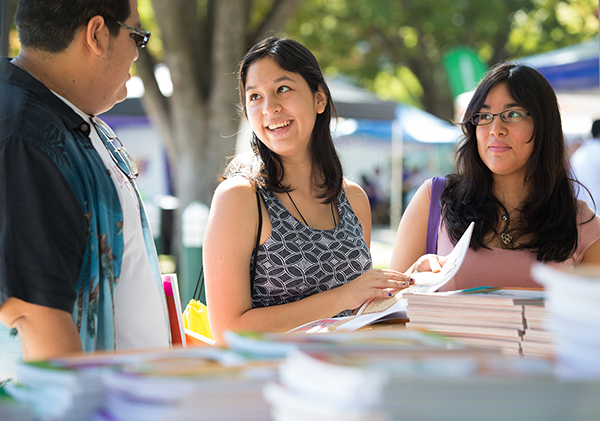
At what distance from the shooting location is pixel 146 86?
21.1ft

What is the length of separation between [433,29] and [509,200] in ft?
45.7

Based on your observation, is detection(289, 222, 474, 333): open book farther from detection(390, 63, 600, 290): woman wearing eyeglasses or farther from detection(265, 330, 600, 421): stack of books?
detection(265, 330, 600, 421): stack of books

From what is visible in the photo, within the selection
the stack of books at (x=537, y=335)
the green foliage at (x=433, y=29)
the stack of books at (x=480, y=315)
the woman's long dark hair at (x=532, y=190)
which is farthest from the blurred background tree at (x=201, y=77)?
the green foliage at (x=433, y=29)

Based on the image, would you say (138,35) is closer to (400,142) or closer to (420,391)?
(420,391)

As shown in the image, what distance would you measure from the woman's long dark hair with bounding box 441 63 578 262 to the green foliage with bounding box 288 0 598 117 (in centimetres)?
1220

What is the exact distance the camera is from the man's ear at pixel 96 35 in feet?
4.56

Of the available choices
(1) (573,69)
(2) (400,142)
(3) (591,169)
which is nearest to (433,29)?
(2) (400,142)

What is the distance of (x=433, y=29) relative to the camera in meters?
15.1

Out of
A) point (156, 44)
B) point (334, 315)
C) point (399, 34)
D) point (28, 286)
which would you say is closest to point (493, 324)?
point (334, 315)

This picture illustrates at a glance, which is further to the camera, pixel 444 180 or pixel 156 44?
pixel 156 44

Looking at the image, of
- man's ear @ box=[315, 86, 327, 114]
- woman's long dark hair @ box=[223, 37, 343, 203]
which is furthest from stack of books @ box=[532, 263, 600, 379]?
man's ear @ box=[315, 86, 327, 114]

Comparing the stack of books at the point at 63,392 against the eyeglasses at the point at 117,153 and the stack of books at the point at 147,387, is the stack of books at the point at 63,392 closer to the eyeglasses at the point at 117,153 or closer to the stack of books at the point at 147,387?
the stack of books at the point at 147,387

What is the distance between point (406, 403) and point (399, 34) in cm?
1696

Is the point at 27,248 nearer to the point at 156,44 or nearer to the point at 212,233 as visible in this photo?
the point at 212,233
